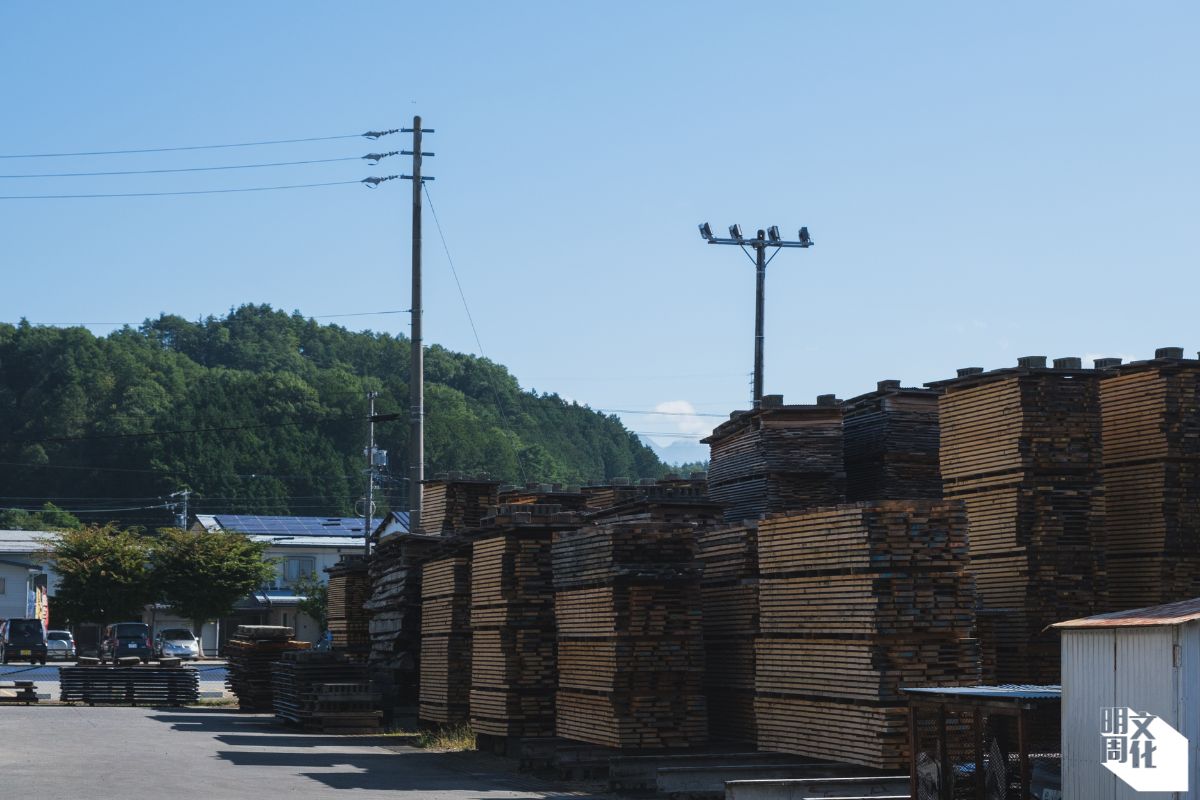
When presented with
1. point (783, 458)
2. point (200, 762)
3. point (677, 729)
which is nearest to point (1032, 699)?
point (677, 729)

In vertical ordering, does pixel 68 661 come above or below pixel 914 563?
below

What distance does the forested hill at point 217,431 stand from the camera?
111375 millimetres

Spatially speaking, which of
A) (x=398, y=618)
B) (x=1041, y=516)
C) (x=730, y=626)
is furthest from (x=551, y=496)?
(x=1041, y=516)

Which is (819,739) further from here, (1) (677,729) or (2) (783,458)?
(2) (783,458)

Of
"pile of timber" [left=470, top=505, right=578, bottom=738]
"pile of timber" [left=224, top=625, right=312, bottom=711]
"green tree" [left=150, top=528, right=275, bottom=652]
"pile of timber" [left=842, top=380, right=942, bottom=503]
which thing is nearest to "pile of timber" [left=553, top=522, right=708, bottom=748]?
"pile of timber" [left=470, top=505, right=578, bottom=738]

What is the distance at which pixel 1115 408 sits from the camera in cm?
1830

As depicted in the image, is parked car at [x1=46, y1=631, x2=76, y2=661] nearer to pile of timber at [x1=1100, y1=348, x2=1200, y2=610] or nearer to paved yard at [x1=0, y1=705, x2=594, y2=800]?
paved yard at [x1=0, y1=705, x2=594, y2=800]

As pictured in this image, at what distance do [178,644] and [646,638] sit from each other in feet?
148

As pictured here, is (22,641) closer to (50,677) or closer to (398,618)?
(50,677)

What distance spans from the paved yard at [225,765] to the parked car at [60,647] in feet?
112

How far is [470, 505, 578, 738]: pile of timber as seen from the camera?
2144 centimetres

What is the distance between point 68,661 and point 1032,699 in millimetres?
54066

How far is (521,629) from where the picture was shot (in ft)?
70.7

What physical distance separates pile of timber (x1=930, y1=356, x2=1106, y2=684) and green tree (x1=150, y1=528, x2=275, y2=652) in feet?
155
